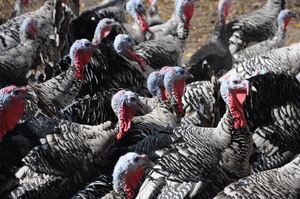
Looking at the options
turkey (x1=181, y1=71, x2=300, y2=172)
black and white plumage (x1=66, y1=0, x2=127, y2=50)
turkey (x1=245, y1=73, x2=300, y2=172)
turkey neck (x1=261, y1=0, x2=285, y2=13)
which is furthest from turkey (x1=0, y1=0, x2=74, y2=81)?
turkey neck (x1=261, y1=0, x2=285, y2=13)

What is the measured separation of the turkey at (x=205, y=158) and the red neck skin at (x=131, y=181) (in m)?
0.05

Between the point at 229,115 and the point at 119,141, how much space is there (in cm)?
76

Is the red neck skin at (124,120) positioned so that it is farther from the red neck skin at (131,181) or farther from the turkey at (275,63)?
the turkey at (275,63)

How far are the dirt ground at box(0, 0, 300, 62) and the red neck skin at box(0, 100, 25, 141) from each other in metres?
3.42

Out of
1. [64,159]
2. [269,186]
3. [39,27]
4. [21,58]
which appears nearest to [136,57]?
[21,58]

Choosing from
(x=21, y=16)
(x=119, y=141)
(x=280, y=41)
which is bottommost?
(x=280, y=41)

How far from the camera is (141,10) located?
20.5 feet

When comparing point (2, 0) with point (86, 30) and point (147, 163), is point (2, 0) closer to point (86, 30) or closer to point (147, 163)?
point (86, 30)

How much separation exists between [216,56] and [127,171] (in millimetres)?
2586

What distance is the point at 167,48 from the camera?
5418 mm

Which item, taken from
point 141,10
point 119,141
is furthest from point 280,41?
point 119,141

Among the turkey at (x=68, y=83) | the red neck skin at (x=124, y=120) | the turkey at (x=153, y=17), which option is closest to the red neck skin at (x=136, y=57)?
the turkey at (x=68, y=83)

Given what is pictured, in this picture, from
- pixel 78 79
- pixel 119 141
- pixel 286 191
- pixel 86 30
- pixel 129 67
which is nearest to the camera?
pixel 286 191

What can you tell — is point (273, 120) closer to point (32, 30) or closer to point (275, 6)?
point (32, 30)
